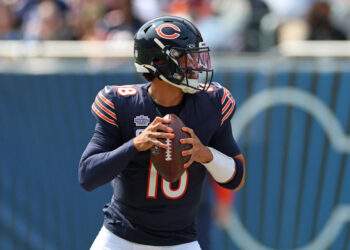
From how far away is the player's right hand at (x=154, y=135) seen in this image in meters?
3.01

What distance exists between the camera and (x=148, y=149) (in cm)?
323

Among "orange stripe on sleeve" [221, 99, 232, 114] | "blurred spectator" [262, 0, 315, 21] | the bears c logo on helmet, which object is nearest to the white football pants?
"orange stripe on sleeve" [221, 99, 232, 114]

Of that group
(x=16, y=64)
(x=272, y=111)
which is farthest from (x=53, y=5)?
(x=272, y=111)

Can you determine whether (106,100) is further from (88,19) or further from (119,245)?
(88,19)

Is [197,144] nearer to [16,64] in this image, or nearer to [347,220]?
[347,220]

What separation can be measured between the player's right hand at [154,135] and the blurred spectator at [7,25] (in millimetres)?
5363

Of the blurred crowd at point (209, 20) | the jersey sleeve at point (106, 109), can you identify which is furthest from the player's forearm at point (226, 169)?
the blurred crowd at point (209, 20)

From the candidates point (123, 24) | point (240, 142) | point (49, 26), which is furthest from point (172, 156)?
point (49, 26)

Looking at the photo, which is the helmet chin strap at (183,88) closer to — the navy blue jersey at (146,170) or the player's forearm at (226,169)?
the navy blue jersey at (146,170)

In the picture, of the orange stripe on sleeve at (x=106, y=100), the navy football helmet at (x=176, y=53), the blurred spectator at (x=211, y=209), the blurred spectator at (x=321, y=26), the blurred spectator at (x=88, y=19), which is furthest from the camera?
the blurred spectator at (x=88, y=19)

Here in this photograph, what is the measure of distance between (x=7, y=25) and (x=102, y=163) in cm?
562

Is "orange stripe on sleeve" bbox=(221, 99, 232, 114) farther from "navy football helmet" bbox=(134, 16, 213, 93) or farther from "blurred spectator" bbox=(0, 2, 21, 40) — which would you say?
"blurred spectator" bbox=(0, 2, 21, 40)

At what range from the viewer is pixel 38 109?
6031 millimetres

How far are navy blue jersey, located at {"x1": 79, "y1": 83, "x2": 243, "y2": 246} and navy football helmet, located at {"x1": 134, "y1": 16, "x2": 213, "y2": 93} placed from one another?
15cm
